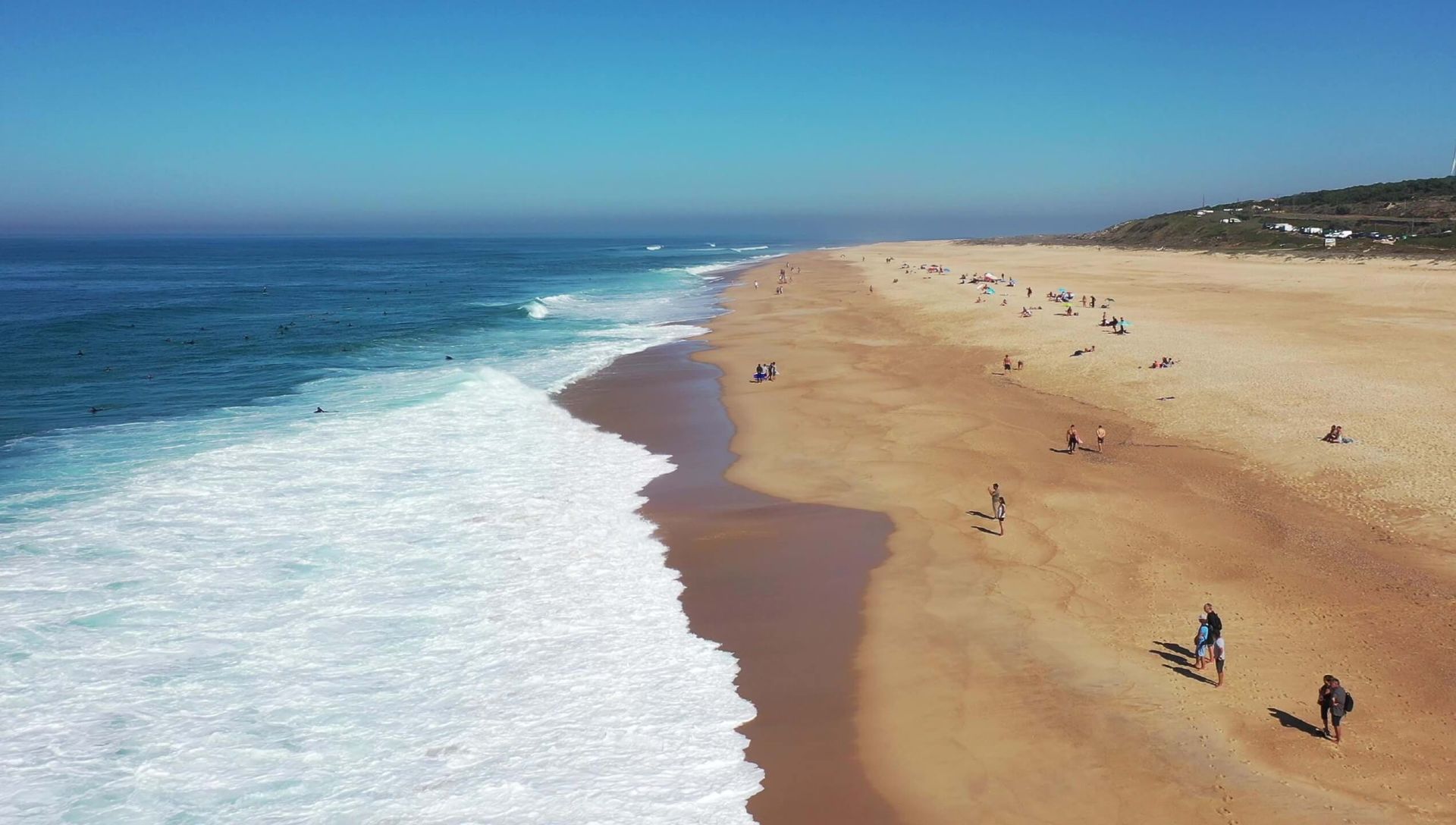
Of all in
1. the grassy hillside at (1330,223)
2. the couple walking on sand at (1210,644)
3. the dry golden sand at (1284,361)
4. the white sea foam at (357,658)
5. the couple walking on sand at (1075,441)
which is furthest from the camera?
the grassy hillside at (1330,223)

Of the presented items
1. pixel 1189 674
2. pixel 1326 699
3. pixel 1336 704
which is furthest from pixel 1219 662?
pixel 1336 704

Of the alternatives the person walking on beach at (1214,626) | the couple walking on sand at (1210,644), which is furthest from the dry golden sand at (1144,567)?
the person walking on beach at (1214,626)

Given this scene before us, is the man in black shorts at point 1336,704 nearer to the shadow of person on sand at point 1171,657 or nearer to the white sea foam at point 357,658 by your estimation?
the shadow of person on sand at point 1171,657

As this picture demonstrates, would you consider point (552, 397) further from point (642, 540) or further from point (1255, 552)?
point (1255, 552)

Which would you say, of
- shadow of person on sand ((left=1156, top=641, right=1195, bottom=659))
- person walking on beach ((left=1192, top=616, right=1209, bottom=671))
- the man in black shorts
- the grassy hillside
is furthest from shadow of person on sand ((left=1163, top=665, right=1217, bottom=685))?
the grassy hillside

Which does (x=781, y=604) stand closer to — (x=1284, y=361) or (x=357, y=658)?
(x=357, y=658)

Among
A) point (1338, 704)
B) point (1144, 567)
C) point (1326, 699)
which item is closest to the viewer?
point (1338, 704)

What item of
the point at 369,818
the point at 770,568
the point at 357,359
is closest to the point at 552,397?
the point at 357,359
